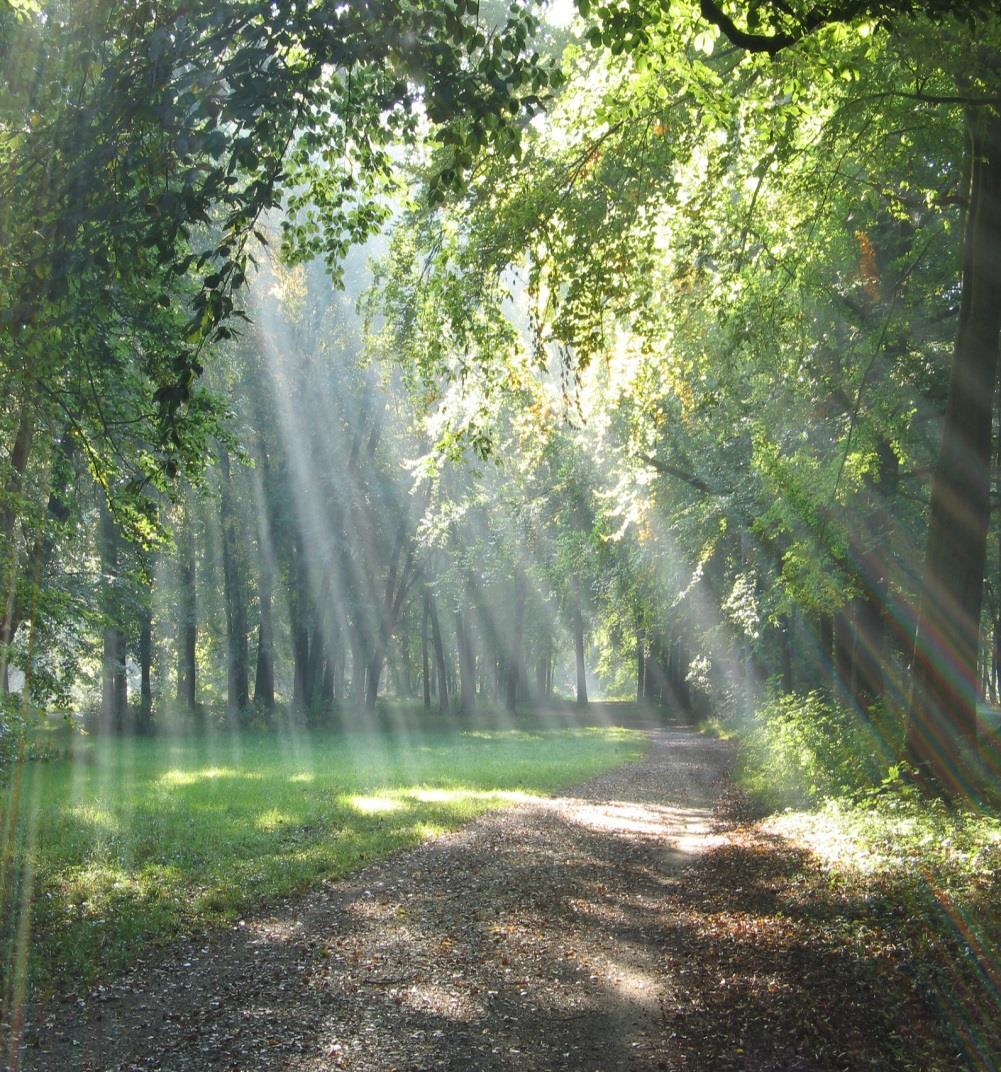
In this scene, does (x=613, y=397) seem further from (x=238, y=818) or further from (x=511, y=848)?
(x=238, y=818)

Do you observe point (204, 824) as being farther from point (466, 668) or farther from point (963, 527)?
point (466, 668)

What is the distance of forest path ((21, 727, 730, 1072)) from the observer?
18.0ft

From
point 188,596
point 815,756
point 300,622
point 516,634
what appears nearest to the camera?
point 815,756

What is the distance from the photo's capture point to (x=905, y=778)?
10.3 meters

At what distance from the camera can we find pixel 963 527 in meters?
10.1

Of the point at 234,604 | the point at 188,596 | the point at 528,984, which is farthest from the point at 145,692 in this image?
the point at 528,984

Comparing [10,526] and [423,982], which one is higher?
[10,526]

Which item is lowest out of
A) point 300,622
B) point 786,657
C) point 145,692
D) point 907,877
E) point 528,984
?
point 528,984

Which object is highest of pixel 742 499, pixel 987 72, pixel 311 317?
pixel 311 317

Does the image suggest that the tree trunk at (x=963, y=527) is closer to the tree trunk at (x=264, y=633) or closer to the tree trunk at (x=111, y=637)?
the tree trunk at (x=111, y=637)

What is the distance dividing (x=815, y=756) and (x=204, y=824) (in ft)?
31.3

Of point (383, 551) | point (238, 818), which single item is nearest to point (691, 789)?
point (238, 818)

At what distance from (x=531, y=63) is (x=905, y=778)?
8488mm

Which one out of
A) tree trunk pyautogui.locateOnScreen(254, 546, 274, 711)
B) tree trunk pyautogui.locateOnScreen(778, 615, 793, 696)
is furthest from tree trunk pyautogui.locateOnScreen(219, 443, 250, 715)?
tree trunk pyautogui.locateOnScreen(778, 615, 793, 696)
